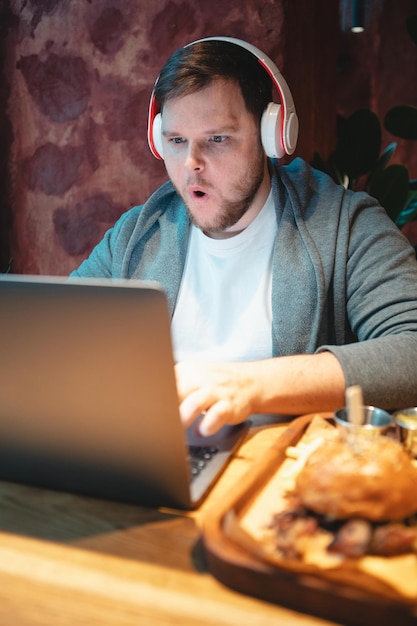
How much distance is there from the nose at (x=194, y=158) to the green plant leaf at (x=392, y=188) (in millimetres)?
1079

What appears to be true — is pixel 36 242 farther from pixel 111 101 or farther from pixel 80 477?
pixel 80 477

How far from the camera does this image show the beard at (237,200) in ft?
5.72

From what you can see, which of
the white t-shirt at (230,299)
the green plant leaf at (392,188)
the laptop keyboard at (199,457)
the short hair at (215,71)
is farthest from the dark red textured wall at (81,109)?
the laptop keyboard at (199,457)

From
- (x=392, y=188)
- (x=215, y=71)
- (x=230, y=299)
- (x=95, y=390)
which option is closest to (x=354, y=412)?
(x=95, y=390)

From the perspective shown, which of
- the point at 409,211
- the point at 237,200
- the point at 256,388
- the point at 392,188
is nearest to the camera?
the point at 256,388

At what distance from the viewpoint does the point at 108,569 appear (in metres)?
0.70

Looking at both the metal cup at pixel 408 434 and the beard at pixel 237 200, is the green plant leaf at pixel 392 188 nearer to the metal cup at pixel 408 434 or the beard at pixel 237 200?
the beard at pixel 237 200

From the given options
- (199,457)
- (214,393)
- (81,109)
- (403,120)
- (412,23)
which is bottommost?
(199,457)

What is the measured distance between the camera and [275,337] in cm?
165

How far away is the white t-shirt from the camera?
1.71 metres

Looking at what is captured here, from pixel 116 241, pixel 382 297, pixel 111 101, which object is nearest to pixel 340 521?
pixel 382 297

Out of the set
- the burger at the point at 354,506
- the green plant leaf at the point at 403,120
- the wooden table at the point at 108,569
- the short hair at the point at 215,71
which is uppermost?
the short hair at the point at 215,71

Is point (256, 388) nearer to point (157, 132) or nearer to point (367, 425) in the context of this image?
point (367, 425)

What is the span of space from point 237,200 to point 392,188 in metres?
1.00
